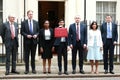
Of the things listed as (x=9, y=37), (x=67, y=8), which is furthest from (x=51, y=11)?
(x=9, y=37)

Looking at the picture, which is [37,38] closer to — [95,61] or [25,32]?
[25,32]

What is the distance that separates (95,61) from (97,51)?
1.29 feet

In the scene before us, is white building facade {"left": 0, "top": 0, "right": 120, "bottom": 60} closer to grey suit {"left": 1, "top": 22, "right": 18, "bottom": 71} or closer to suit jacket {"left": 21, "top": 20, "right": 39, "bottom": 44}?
suit jacket {"left": 21, "top": 20, "right": 39, "bottom": 44}

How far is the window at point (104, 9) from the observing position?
1042 inches

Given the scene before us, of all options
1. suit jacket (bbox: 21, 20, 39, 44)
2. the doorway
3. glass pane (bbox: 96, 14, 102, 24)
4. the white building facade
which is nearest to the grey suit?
suit jacket (bbox: 21, 20, 39, 44)

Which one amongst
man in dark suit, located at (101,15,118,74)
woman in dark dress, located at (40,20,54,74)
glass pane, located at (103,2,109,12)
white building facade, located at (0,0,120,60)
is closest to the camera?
woman in dark dress, located at (40,20,54,74)

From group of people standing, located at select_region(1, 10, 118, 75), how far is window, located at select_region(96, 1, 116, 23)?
5.06 meters

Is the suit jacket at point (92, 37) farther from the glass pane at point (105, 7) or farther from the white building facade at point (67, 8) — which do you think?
the glass pane at point (105, 7)

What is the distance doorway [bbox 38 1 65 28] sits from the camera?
27938 millimetres

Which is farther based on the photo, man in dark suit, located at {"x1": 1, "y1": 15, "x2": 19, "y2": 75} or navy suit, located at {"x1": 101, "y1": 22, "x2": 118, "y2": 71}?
navy suit, located at {"x1": 101, "y1": 22, "x2": 118, "y2": 71}

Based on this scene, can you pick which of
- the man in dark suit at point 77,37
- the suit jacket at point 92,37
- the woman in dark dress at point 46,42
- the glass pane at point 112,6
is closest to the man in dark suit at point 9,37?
the woman in dark dress at point 46,42

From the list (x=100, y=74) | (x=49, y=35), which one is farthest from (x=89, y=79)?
(x=49, y=35)

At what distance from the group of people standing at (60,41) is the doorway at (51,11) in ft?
20.8

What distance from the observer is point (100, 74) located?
68.8ft
